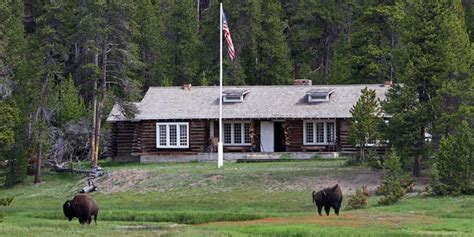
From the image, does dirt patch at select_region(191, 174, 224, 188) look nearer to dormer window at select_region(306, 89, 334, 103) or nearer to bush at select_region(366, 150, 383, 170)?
bush at select_region(366, 150, 383, 170)

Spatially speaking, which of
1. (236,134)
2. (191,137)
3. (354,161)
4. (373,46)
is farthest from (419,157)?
(373,46)

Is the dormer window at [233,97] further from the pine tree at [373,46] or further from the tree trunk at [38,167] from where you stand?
the tree trunk at [38,167]

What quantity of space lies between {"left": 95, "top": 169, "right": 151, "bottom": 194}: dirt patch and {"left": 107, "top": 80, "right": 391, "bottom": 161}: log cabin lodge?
9.55 metres

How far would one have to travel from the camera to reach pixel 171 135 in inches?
2709

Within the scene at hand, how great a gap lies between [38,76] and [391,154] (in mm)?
23706

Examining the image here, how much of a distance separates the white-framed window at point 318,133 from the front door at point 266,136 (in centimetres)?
239

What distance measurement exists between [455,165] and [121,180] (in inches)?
779

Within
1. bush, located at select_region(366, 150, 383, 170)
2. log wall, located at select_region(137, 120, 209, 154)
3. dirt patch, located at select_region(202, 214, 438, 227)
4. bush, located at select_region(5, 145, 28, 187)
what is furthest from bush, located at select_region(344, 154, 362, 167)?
bush, located at select_region(5, 145, 28, 187)

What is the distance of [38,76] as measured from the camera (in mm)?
60781

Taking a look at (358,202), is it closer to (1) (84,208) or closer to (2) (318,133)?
(1) (84,208)

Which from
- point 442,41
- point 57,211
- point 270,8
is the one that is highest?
point 270,8

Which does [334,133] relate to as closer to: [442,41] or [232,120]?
[232,120]

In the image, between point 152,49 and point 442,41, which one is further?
point 152,49

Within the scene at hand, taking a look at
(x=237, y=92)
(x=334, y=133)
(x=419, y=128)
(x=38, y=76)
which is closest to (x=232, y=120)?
(x=237, y=92)
